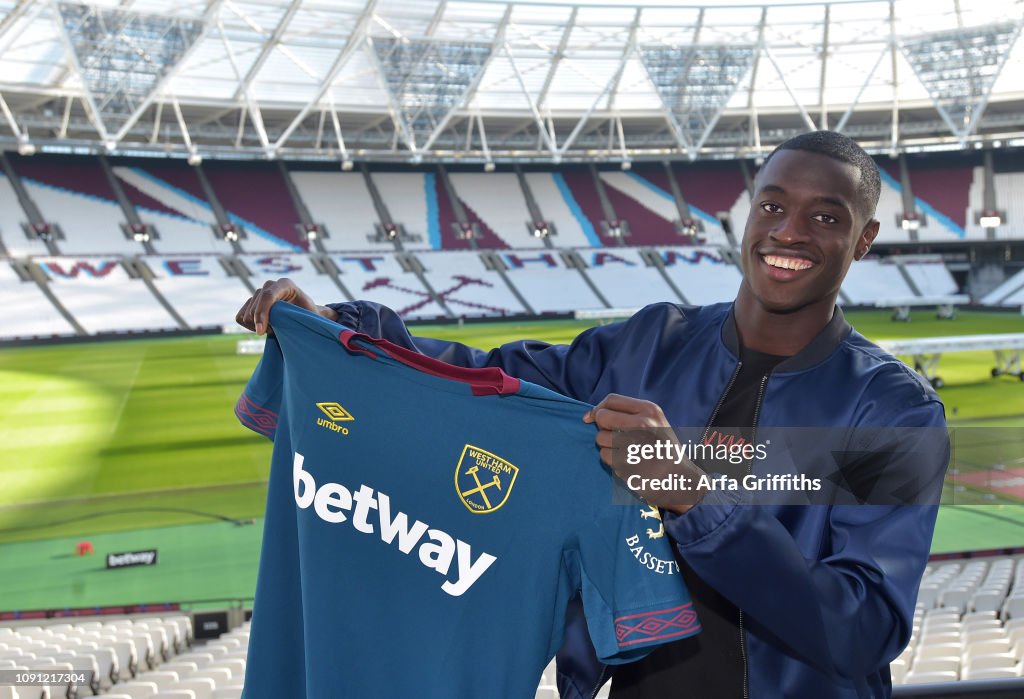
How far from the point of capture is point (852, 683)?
6.28 feet

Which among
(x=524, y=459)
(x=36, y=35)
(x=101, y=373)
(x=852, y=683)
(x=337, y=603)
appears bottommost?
(x=852, y=683)

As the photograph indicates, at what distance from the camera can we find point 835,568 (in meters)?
1.73

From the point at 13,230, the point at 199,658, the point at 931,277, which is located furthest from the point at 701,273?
the point at 199,658

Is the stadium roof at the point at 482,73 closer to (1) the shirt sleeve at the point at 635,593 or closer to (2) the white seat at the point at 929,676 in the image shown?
(2) the white seat at the point at 929,676

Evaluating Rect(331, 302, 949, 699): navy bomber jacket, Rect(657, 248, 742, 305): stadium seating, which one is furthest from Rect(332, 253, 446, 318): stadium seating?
Rect(331, 302, 949, 699): navy bomber jacket

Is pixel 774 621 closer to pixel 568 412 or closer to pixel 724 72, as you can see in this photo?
pixel 568 412

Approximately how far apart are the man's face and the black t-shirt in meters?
0.19

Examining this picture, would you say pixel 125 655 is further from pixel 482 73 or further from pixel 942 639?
pixel 482 73

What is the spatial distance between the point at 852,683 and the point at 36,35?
1539 inches

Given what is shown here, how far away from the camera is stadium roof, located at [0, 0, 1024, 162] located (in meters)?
35.4

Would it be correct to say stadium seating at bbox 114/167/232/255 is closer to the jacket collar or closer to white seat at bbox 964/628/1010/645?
white seat at bbox 964/628/1010/645

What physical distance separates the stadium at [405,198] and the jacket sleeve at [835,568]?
9.95 meters

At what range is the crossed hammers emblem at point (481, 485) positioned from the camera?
89.0 inches

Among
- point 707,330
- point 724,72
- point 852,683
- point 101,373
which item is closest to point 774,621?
point 852,683
